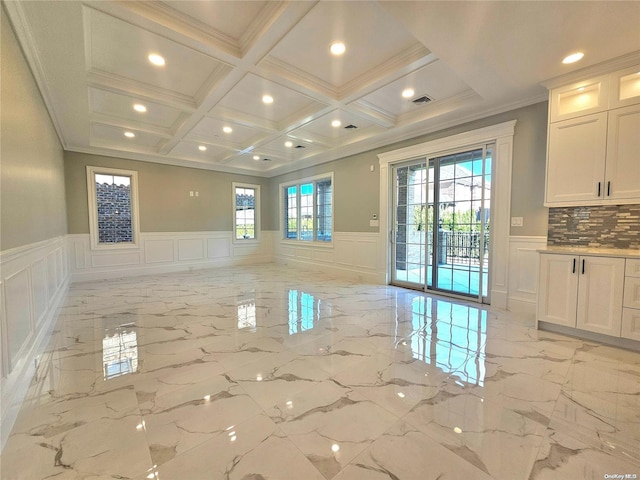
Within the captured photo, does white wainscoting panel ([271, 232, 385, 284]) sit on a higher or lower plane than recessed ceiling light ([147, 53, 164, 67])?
lower

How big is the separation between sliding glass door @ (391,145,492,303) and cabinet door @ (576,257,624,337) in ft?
4.06

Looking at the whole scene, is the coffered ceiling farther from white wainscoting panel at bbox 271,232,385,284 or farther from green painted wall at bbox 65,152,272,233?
white wainscoting panel at bbox 271,232,385,284

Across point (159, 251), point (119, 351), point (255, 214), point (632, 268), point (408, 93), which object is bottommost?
point (119, 351)

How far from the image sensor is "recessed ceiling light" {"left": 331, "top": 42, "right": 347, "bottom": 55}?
268 cm

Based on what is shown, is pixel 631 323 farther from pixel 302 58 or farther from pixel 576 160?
pixel 302 58

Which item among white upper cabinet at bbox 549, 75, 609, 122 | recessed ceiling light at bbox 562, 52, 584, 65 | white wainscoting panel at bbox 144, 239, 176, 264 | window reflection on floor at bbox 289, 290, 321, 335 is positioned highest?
recessed ceiling light at bbox 562, 52, 584, 65

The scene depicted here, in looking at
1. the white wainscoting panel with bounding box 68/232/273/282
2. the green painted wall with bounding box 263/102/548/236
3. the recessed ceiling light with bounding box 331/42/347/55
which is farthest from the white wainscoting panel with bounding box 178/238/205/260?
the recessed ceiling light with bounding box 331/42/347/55

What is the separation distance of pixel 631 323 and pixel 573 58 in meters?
2.46

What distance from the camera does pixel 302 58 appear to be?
9.55ft

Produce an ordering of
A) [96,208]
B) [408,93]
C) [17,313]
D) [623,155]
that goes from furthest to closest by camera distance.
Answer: [96,208], [408,93], [623,155], [17,313]

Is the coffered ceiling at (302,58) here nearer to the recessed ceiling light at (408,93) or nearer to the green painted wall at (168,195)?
the recessed ceiling light at (408,93)

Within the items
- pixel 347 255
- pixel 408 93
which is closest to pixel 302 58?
pixel 408 93

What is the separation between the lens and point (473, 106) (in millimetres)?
3670

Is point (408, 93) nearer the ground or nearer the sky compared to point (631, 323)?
nearer the sky
